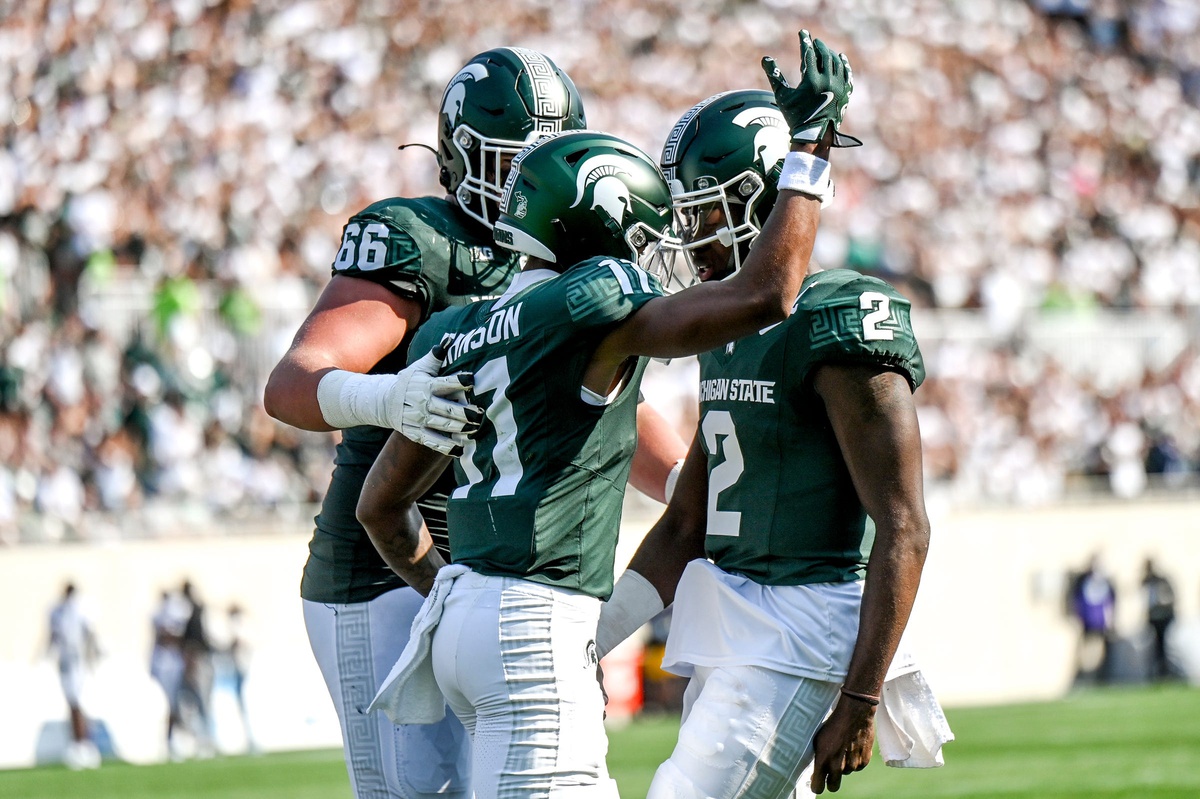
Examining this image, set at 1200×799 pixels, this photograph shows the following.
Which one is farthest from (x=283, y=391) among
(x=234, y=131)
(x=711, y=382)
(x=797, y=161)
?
(x=234, y=131)

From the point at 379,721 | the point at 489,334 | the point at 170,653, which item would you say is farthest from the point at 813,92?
the point at 170,653

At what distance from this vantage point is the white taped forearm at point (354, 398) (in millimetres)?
3346

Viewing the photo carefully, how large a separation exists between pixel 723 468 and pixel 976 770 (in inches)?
285

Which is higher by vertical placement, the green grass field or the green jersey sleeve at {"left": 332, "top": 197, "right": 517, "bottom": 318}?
the green jersey sleeve at {"left": 332, "top": 197, "right": 517, "bottom": 318}

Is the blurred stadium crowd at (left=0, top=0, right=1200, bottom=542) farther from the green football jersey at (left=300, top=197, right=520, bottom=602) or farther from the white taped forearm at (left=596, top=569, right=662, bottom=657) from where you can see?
the white taped forearm at (left=596, top=569, right=662, bottom=657)

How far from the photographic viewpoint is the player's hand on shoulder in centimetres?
321

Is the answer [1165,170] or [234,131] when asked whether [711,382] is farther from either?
[1165,170]

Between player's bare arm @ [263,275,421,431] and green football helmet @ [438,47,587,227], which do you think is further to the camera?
green football helmet @ [438,47,587,227]

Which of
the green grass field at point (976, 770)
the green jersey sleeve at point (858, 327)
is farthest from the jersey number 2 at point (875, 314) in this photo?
the green grass field at point (976, 770)

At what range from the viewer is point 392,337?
3.83 m

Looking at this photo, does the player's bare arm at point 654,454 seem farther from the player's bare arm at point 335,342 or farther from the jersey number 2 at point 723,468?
the player's bare arm at point 335,342

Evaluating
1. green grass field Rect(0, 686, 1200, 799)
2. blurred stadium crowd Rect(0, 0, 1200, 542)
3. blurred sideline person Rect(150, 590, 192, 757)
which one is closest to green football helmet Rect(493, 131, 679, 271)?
green grass field Rect(0, 686, 1200, 799)

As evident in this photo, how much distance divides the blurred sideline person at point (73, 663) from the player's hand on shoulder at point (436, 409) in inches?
416

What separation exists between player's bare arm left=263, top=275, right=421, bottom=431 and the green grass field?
5.95 meters
